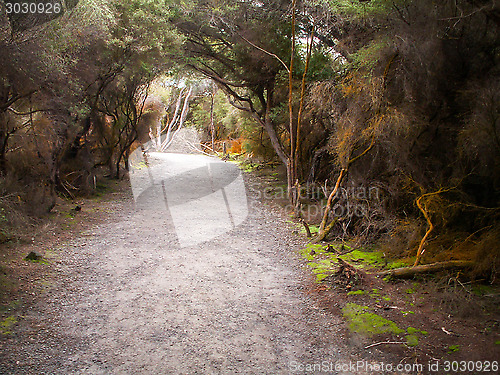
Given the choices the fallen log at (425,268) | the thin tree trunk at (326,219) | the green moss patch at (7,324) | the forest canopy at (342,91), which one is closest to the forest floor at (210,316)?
the green moss patch at (7,324)

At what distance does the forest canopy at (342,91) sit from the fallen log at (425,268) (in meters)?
0.20

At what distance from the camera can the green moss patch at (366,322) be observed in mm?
3799

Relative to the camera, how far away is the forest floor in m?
3.30

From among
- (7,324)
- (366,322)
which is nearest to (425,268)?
(366,322)

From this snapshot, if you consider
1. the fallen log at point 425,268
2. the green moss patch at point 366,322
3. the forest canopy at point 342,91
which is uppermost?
the forest canopy at point 342,91

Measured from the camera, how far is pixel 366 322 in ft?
13.2

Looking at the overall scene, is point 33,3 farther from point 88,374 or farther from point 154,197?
point 154,197

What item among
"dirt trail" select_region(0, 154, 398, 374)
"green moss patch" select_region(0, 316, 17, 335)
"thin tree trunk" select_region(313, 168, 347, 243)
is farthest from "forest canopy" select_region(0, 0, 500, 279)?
"green moss patch" select_region(0, 316, 17, 335)

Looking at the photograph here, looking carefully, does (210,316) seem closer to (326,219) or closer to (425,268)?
(425,268)

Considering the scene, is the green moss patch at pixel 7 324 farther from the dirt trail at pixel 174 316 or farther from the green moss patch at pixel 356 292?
the green moss patch at pixel 356 292

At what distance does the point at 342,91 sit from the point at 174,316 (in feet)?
17.2

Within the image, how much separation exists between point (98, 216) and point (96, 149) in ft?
15.3

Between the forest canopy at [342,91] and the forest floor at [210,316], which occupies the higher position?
the forest canopy at [342,91]

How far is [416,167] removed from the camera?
596 cm
